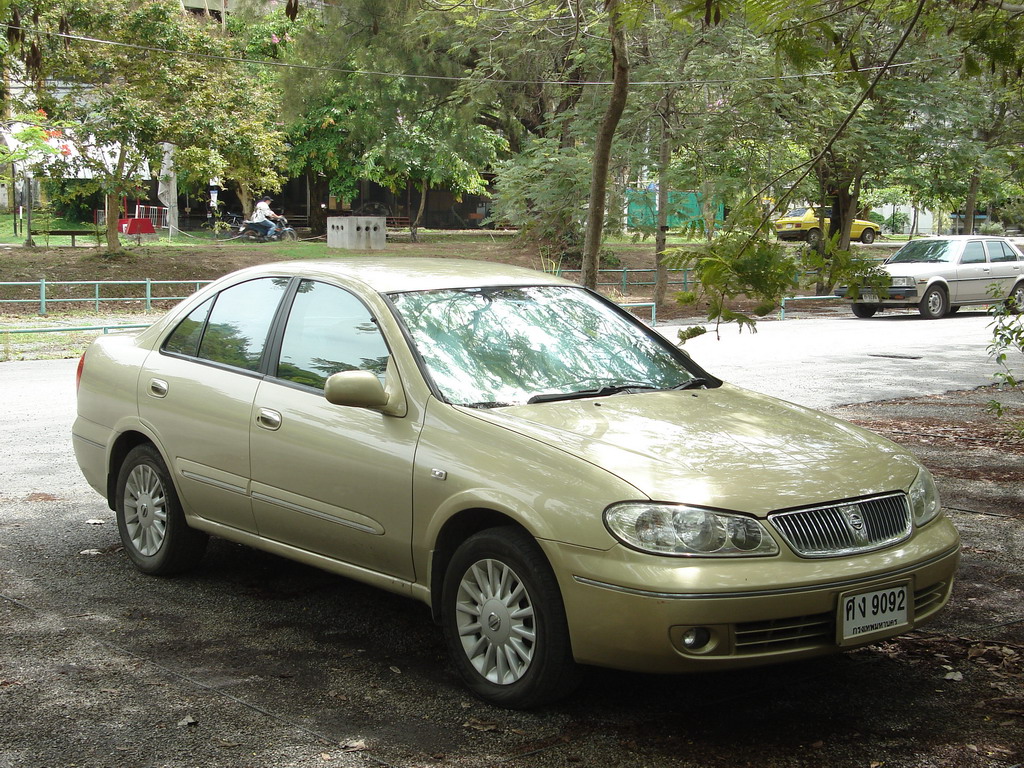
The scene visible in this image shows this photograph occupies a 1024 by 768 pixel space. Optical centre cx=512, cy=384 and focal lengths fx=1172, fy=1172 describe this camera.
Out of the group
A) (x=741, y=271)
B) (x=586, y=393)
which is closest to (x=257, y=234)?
(x=741, y=271)

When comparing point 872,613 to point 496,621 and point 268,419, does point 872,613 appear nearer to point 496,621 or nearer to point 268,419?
point 496,621

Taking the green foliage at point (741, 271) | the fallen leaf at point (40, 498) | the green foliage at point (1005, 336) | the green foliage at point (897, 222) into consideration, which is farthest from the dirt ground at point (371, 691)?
the green foliage at point (897, 222)

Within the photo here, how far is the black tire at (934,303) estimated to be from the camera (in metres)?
24.3

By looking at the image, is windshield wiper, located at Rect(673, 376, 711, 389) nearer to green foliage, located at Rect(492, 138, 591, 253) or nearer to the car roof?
the car roof

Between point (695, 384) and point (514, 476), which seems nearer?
point (514, 476)

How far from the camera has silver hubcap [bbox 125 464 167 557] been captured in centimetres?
600

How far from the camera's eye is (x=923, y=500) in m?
4.57

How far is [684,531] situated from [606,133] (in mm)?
5715

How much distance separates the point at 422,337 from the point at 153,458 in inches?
73.3

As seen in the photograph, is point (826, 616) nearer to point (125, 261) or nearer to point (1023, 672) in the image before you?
point (1023, 672)

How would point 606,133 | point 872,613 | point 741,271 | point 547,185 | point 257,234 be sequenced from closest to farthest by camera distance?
point 872,613 < point 741,271 < point 606,133 < point 547,185 < point 257,234

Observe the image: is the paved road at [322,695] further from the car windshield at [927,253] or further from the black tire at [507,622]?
the car windshield at [927,253]

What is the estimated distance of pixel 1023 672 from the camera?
15.3 ft

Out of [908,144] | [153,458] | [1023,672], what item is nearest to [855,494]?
[1023,672]
